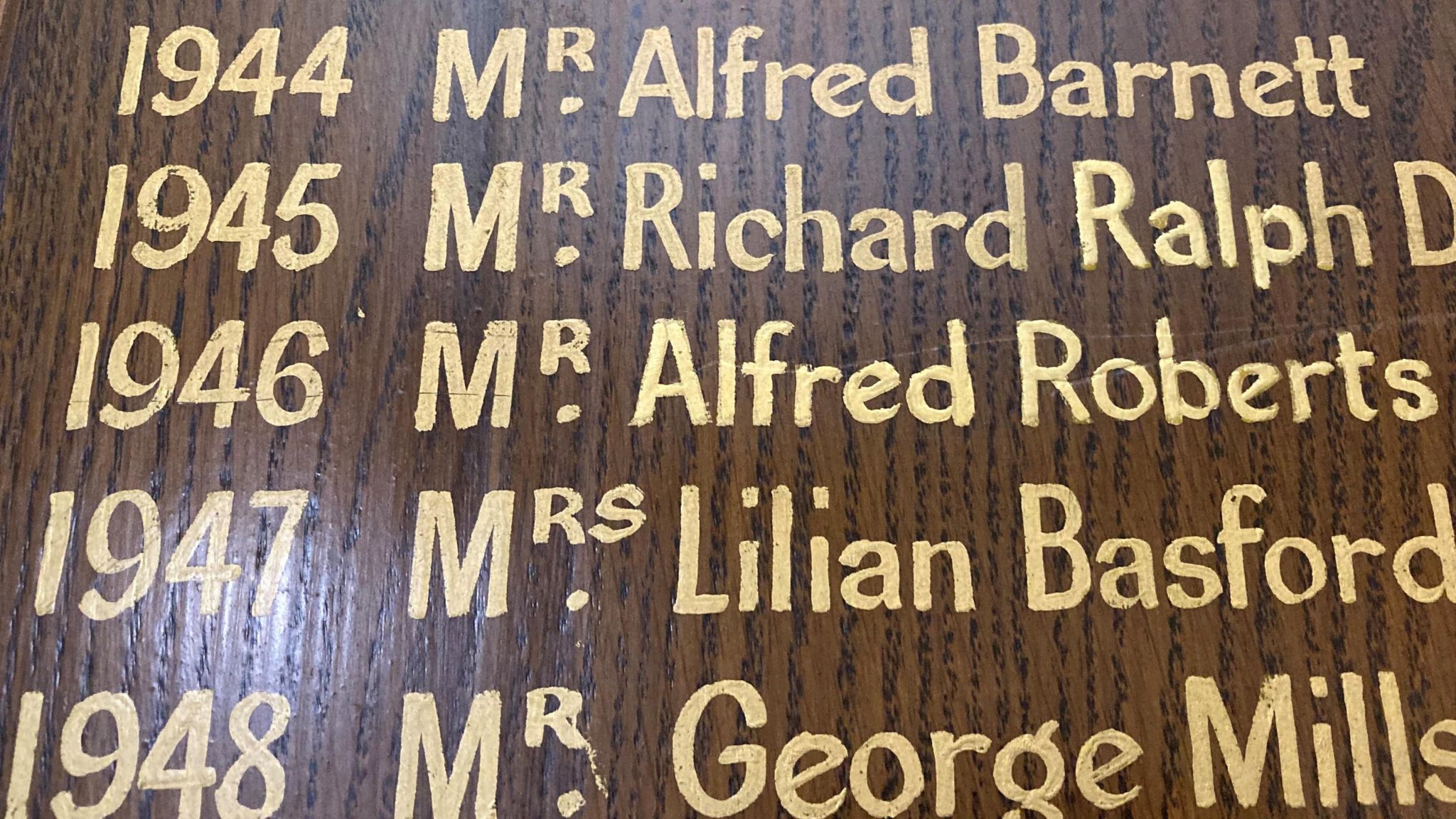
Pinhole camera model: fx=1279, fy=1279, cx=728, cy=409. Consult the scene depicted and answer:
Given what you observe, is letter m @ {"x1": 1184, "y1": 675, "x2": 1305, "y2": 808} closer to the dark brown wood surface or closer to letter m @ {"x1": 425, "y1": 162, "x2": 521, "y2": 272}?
the dark brown wood surface

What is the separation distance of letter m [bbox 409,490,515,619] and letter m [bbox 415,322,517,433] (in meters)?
0.03

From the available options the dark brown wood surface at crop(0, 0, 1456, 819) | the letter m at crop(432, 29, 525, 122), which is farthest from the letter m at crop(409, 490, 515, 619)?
the letter m at crop(432, 29, 525, 122)

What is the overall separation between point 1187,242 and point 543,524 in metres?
0.29

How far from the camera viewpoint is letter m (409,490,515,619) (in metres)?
0.50

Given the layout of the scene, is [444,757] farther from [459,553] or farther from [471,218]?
[471,218]

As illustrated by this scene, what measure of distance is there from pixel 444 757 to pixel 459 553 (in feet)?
0.25

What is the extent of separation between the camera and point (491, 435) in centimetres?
51

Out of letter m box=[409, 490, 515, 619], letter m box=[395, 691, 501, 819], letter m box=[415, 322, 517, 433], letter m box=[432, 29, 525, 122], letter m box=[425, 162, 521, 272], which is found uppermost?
letter m box=[432, 29, 525, 122]

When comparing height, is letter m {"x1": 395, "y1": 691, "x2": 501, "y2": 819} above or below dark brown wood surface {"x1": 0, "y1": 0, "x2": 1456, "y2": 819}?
below

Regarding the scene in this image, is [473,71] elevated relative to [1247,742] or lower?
elevated

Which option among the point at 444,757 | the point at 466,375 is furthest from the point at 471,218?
the point at 444,757

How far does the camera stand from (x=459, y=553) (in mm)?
501

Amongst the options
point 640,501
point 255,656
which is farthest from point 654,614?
point 255,656

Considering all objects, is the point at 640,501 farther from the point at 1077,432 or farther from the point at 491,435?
the point at 1077,432
